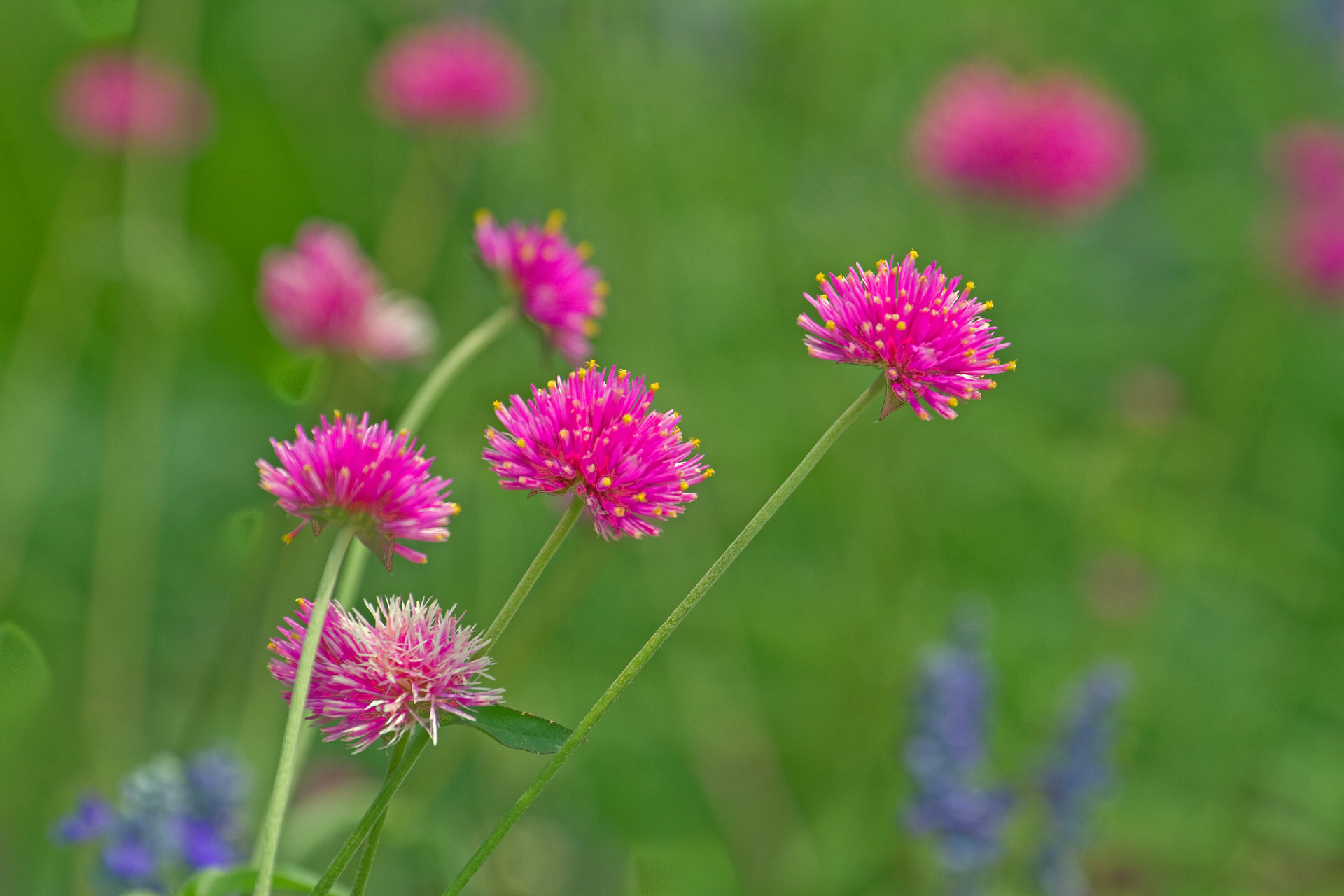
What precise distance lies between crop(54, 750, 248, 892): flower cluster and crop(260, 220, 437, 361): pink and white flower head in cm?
42

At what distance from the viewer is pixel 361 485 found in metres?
0.65

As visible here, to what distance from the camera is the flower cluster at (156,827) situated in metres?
0.90

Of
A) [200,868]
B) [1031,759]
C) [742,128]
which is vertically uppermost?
[742,128]

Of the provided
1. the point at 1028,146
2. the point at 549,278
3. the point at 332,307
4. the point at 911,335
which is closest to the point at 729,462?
the point at 1028,146

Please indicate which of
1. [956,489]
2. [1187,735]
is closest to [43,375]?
[956,489]

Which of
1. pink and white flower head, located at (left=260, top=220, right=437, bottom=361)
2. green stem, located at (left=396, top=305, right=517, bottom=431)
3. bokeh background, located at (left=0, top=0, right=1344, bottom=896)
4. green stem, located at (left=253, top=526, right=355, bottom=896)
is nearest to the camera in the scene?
green stem, located at (left=253, top=526, right=355, bottom=896)

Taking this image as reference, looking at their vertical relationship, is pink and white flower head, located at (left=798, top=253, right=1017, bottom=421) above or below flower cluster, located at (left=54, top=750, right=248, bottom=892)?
above

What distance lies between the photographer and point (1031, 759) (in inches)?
61.5

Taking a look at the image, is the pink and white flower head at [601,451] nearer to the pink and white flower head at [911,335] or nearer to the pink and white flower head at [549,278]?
the pink and white flower head at [911,335]

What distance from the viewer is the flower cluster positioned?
2.97 feet

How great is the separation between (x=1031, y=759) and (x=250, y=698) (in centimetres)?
94

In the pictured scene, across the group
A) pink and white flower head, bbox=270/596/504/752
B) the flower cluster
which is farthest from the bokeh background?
pink and white flower head, bbox=270/596/504/752

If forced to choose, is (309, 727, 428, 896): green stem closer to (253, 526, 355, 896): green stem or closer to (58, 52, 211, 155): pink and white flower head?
(253, 526, 355, 896): green stem

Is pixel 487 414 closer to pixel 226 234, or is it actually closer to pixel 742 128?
pixel 742 128
